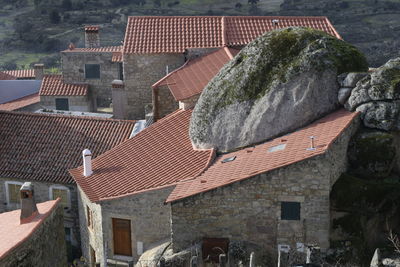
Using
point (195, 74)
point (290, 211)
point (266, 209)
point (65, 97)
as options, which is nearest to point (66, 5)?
point (65, 97)

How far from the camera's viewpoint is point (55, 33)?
94.6m

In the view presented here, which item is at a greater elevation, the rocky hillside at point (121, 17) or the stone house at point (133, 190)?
the rocky hillside at point (121, 17)

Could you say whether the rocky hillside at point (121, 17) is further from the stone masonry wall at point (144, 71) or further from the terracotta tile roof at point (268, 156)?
the terracotta tile roof at point (268, 156)

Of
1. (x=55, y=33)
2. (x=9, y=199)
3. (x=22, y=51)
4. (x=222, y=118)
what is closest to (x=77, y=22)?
(x=55, y=33)

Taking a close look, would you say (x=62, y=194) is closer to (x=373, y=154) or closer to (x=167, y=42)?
(x=167, y=42)

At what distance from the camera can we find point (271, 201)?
19.4 meters

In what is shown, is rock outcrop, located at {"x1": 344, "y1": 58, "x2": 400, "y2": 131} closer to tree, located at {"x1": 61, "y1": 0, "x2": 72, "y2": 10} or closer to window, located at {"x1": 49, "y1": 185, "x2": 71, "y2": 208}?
window, located at {"x1": 49, "y1": 185, "x2": 71, "y2": 208}

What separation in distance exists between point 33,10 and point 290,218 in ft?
312

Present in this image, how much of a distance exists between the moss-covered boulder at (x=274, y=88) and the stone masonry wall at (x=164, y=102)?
21.4 feet

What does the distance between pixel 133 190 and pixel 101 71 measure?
21.8m

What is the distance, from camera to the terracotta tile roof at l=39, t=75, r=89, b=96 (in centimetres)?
4284

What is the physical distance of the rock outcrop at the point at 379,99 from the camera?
20938mm

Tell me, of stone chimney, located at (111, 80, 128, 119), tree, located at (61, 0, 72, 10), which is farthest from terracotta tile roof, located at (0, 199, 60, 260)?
tree, located at (61, 0, 72, 10)

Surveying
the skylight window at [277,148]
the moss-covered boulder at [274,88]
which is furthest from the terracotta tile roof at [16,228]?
the skylight window at [277,148]
